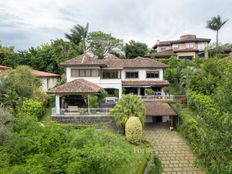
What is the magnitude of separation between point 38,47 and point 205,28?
45909 mm

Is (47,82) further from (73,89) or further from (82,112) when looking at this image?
(82,112)

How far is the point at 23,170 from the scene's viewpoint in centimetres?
775

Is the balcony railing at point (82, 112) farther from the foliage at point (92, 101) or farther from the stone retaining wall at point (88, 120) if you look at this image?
the foliage at point (92, 101)

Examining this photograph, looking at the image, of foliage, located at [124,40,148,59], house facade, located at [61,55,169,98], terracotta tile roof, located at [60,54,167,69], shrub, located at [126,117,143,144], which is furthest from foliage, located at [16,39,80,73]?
shrub, located at [126,117,143,144]

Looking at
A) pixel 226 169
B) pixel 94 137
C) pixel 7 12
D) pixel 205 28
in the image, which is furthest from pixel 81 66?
pixel 205 28

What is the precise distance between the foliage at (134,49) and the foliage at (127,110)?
31.3 metres

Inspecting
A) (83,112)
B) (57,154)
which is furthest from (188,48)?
(57,154)

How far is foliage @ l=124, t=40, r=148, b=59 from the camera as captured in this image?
2077 inches

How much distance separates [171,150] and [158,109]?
7530 mm

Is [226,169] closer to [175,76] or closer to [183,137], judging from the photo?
[183,137]

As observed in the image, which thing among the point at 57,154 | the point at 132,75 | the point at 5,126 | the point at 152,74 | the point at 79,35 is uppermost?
the point at 79,35

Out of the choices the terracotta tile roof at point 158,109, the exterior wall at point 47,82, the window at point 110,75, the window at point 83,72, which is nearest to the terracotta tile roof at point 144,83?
the window at point 110,75

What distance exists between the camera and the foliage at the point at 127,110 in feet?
74.0

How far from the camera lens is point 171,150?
1989 centimetres
